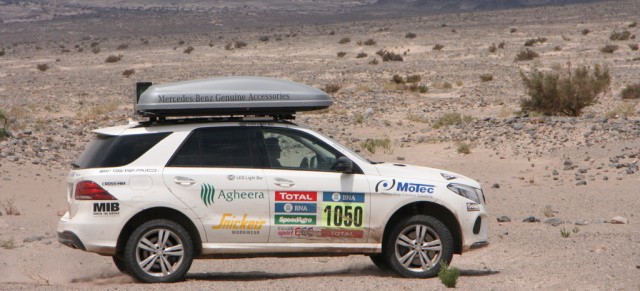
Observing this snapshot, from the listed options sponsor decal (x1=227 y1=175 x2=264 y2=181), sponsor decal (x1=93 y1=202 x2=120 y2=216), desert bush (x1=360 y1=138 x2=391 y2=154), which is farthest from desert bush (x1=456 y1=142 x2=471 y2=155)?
sponsor decal (x1=93 y1=202 x2=120 y2=216)

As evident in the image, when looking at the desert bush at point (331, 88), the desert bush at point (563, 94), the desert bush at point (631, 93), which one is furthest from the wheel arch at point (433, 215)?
the desert bush at point (331, 88)

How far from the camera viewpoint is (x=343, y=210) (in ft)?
23.5

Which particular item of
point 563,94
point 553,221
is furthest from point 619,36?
point 553,221

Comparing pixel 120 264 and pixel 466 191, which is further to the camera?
pixel 120 264

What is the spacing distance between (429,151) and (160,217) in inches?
468

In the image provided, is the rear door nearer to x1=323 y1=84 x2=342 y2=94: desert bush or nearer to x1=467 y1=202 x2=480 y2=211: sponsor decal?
x1=467 y1=202 x2=480 y2=211: sponsor decal

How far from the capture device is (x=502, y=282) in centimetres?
734

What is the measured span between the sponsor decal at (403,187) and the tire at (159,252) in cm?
183

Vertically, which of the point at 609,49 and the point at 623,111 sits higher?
the point at 609,49

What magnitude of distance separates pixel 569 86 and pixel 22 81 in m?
26.7

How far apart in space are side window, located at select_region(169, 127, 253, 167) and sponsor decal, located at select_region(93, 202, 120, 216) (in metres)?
0.62

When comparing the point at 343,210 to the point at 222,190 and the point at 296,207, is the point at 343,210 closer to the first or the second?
the point at 296,207

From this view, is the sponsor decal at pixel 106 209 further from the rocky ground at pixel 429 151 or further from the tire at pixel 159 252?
the rocky ground at pixel 429 151

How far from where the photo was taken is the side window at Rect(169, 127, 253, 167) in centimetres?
711
